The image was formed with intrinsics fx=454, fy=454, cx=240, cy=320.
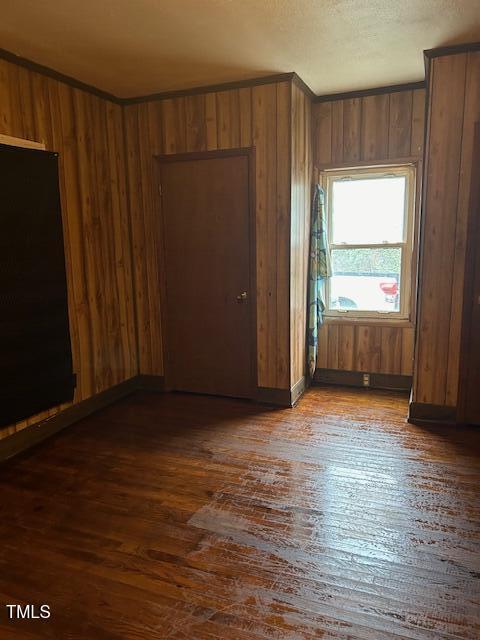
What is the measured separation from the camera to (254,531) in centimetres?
223

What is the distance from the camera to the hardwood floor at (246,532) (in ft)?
5.68

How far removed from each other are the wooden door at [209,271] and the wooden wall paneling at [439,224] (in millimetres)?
1387

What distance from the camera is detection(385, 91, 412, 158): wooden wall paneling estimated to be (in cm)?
390

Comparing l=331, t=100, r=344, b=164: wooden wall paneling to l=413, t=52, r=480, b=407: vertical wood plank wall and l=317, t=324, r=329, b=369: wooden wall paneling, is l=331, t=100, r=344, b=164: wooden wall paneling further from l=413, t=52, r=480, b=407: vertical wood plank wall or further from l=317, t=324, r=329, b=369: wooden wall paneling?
l=317, t=324, r=329, b=369: wooden wall paneling

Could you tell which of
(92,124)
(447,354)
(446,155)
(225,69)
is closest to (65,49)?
(92,124)

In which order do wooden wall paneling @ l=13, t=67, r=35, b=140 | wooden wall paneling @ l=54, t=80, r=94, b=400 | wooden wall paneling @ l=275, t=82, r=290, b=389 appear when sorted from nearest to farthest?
wooden wall paneling @ l=13, t=67, r=35, b=140
wooden wall paneling @ l=54, t=80, r=94, b=400
wooden wall paneling @ l=275, t=82, r=290, b=389

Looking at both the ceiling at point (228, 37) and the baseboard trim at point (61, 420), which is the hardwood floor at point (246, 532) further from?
the ceiling at point (228, 37)

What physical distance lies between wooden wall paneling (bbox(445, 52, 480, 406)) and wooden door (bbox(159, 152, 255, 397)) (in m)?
1.58

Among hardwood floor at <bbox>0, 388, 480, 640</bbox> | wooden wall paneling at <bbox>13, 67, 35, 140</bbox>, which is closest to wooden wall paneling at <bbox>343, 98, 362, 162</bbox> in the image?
hardwood floor at <bbox>0, 388, 480, 640</bbox>

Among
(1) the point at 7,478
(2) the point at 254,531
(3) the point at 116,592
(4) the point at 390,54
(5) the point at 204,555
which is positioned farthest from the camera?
(4) the point at 390,54

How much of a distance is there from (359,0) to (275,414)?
9.32 ft

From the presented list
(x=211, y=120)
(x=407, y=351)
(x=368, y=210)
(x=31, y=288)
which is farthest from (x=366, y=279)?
(x=31, y=288)

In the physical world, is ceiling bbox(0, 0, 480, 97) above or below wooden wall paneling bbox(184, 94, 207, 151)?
above

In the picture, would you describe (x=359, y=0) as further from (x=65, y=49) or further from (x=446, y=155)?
(x=65, y=49)
